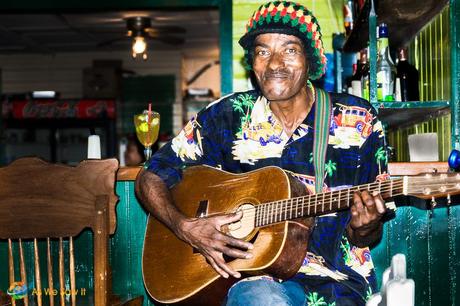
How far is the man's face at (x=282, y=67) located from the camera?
2.23m

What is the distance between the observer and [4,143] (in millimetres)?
9445

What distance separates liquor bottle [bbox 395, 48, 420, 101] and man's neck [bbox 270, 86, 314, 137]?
1.20 metres

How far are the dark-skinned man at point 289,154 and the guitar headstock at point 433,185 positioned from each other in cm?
11

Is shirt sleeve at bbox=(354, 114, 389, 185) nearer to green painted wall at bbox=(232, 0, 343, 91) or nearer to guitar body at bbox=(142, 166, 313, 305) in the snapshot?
guitar body at bbox=(142, 166, 313, 305)

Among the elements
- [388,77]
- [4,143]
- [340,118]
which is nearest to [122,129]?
[4,143]

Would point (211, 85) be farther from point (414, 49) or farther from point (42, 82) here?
point (414, 49)

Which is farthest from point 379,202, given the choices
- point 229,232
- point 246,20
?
point 246,20

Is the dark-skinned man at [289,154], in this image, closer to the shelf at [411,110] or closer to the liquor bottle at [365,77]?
the shelf at [411,110]

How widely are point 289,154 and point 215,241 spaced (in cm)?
39

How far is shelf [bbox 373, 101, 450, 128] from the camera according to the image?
2.88m

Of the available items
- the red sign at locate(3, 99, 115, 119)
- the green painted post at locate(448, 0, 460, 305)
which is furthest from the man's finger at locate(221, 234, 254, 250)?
the red sign at locate(3, 99, 115, 119)

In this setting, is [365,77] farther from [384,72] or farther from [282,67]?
[282,67]

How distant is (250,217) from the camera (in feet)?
7.00

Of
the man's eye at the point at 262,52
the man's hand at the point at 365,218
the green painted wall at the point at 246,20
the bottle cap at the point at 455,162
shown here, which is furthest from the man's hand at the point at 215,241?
the green painted wall at the point at 246,20
